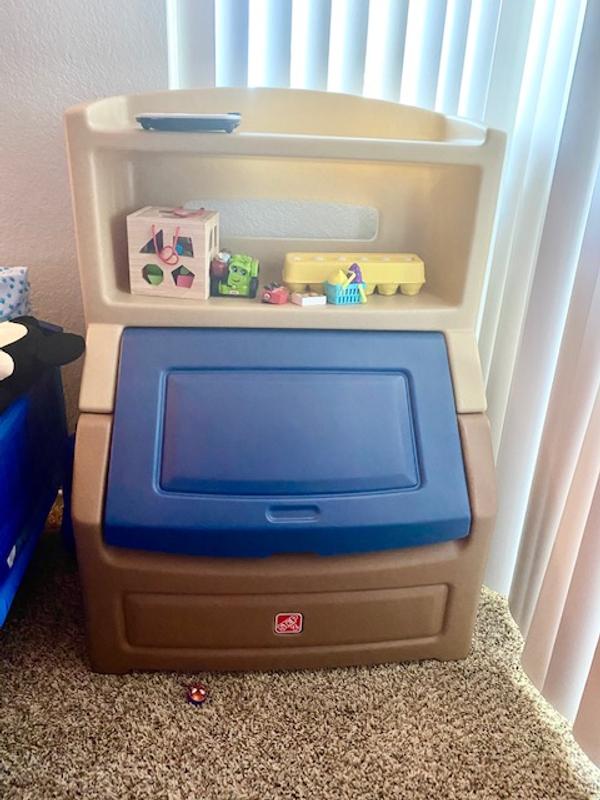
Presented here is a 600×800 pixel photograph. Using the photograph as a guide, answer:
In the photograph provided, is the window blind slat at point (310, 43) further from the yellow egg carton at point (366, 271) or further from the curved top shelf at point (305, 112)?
the yellow egg carton at point (366, 271)

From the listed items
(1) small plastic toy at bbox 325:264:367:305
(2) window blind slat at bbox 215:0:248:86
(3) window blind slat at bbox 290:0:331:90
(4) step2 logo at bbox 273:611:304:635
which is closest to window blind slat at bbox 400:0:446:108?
(3) window blind slat at bbox 290:0:331:90

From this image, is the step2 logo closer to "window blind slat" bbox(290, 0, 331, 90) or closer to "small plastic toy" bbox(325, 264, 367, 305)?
"small plastic toy" bbox(325, 264, 367, 305)

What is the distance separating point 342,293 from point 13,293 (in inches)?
23.4

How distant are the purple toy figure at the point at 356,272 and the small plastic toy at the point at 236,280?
0.17 meters

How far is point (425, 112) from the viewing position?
118 centimetres

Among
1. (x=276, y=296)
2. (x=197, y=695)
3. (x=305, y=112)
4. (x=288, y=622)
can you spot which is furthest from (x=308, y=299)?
(x=197, y=695)

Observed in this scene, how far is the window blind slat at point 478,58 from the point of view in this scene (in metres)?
1.18

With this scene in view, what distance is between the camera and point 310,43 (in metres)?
1.21

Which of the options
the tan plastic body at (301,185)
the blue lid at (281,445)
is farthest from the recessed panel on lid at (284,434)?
the tan plastic body at (301,185)

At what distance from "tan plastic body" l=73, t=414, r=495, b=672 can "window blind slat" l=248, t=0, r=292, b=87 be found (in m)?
0.75

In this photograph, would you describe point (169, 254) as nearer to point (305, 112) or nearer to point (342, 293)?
point (342, 293)

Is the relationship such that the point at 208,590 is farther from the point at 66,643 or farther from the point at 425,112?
the point at 425,112

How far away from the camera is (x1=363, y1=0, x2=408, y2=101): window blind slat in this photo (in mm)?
1193

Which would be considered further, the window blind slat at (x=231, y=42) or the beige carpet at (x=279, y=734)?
A: the window blind slat at (x=231, y=42)
